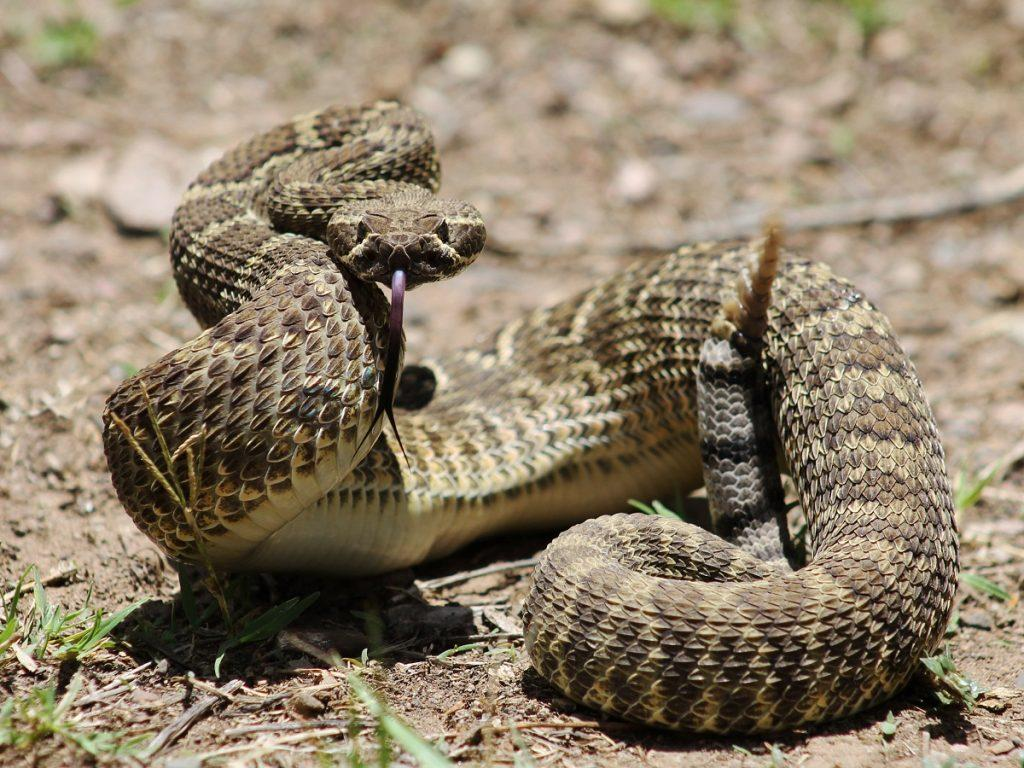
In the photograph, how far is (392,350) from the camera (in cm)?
465

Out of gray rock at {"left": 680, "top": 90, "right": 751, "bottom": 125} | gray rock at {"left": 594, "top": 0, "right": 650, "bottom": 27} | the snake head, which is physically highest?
gray rock at {"left": 594, "top": 0, "right": 650, "bottom": 27}

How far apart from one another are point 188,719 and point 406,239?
2.01 meters

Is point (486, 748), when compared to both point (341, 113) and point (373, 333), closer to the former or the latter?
point (373, 333)

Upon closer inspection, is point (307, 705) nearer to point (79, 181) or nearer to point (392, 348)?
point (392, 348)

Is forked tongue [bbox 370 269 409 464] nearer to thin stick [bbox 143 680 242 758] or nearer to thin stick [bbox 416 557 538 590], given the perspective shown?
thin stick [bbox 416 557 538 590]

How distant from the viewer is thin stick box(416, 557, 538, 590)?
5.43 m

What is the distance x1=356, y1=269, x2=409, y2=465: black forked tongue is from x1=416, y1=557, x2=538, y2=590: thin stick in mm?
1039

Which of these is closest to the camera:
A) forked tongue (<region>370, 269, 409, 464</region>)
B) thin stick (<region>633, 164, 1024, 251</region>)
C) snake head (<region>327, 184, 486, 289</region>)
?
forked tongue (<region>370, 269, 409, 464</region>)

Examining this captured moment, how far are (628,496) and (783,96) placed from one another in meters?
5.79

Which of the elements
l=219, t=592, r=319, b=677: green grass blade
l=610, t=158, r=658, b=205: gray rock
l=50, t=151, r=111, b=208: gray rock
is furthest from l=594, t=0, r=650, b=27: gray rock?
l=219, t=592, r=319, b=677: green grass blade

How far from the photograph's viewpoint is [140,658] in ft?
14.5

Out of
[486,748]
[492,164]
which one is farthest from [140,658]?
[492,164]

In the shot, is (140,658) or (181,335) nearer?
(140,658)

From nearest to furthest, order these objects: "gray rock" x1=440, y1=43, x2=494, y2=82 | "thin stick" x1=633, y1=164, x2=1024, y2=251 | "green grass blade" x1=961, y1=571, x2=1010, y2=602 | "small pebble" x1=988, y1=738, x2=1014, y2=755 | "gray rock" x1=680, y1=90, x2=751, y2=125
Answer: "small pebble" x1=988, y1=738, x2=1014, y2=755 < "green grass blade" x1=961, y1=571, x2=1010, y2=602 < "thin stick" x1=633, y1=164, x2=1024, y2=251 < "gray rock" x1=680, y1=90, x2=751, y2=125 < "gray rock" x1=440, y1=43, x2=494, y2=82
